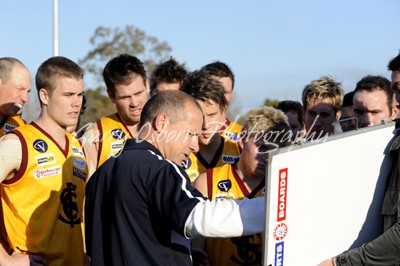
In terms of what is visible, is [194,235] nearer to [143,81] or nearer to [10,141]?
[10,141]

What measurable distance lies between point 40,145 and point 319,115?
3.28m

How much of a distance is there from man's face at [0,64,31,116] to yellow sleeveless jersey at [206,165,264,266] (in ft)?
7.42

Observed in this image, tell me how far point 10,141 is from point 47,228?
28.3 inches

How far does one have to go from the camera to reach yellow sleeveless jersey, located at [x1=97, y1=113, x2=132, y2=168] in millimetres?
6160

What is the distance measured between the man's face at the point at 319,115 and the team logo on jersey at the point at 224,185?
2.27 m

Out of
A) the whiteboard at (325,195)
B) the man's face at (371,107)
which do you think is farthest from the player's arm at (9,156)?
the man's face at (371,107)

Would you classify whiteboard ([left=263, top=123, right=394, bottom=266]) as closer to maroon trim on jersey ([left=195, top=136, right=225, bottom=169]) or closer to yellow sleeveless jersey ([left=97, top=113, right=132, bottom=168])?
maroon trim on jersey ([left=195, top=136, right=225, bottom=169])

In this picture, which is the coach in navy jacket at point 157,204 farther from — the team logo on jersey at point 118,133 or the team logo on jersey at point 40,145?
the team logo on jersey at point 118,133

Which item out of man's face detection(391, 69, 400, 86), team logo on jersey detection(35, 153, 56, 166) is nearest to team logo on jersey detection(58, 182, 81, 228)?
team logo on jersey detection(35, 153, 56, 166)

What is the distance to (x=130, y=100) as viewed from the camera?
6414mm

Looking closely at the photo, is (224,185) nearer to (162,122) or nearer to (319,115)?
(162,122)

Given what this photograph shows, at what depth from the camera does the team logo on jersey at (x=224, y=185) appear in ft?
16.2

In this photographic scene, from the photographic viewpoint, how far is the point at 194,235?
3363 millimetres

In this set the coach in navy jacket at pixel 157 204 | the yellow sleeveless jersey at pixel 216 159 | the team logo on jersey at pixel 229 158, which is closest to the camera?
the coach in navy jacket at pixel 157 204
